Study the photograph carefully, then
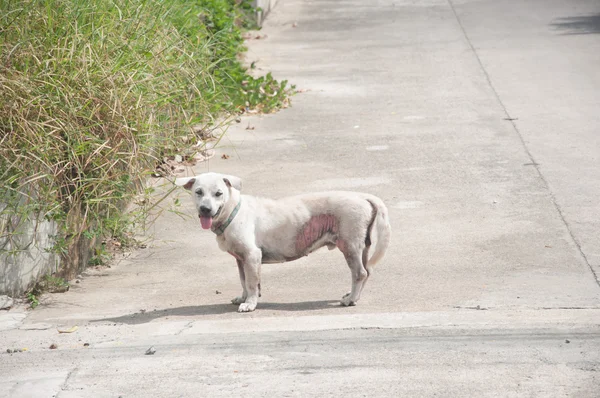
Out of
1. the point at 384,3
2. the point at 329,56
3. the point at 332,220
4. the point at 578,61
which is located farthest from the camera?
the point at 384,3

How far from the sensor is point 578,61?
14234 mm

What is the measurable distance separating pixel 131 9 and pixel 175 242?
7.36ft

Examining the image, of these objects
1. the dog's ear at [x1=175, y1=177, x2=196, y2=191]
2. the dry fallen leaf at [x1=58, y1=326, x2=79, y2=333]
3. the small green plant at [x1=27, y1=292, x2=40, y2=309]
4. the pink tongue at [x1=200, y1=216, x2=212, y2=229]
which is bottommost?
the small green plant at [x1=27, y1=292, x2=40, y2=309]

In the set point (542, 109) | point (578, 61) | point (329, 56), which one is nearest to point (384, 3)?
point (329, 56)

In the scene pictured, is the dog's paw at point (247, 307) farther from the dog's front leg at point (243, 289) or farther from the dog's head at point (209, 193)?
the dog's head at point (209, 193)

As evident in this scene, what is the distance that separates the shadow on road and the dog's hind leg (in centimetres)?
1093

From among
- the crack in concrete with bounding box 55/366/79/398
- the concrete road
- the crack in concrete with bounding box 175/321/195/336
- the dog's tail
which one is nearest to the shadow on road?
the concrete road

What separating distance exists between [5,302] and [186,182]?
1619 millimetres

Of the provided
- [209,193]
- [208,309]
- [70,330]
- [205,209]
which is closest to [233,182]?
[209,193]

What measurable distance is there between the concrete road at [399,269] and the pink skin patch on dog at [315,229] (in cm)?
46

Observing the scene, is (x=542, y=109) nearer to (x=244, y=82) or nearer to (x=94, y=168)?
(x=244, y=82)

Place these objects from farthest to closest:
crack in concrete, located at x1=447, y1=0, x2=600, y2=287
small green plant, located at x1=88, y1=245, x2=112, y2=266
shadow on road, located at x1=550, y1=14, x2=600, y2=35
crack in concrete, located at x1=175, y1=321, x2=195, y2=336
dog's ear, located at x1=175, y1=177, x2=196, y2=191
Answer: shadow on road, located at x1=550, y1=14, x2=600, y2=35 → small green plant, located at x1=88, y1=245, x2=112, y2=266 → crack in concrete, located at x1=447, y1=0, x2=600, y2=287 → dog's ear, located at x1=175, y1=177, x2=196, y2=191 → crack in concrete, located at x1=175, y1=321, x2=195, y2=336

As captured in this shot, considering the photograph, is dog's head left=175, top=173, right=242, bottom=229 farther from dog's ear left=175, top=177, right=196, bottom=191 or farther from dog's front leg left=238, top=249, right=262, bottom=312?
dog's front leg left=238, top=249, right=262, bottom=312

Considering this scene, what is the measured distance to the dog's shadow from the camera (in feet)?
21.5
